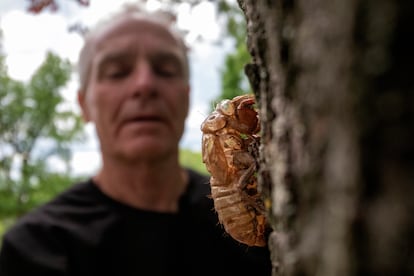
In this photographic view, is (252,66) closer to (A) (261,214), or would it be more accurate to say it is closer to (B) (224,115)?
(A) (261,214)

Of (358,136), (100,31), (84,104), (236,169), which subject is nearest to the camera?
(358,136)

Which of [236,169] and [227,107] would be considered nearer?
[236,169]

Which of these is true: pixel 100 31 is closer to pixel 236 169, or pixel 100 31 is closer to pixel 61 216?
pixel 61 216

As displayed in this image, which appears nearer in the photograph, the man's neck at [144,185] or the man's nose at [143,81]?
the man's nose at [143,81]

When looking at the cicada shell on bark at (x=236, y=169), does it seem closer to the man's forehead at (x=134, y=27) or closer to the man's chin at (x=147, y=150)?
the man's chin at (x=147, y=150)

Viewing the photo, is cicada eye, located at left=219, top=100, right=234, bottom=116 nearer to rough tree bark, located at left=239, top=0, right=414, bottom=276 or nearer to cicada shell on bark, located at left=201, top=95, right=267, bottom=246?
cicada shell on bark, located at left=201, top=95, right=267, bottom=246

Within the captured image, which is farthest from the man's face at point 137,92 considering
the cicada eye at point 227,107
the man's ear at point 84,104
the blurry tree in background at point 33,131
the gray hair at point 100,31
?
the blurry tree in background at point 33,131

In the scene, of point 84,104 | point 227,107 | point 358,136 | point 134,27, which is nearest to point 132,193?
point 84,104

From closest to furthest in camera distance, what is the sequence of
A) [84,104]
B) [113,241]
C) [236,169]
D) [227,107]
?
[236,169] < [227,107] < [113,241] < [84,104]

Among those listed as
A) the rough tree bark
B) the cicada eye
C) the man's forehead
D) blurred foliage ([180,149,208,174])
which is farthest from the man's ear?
blurred foliage ([180,149,208,174])
